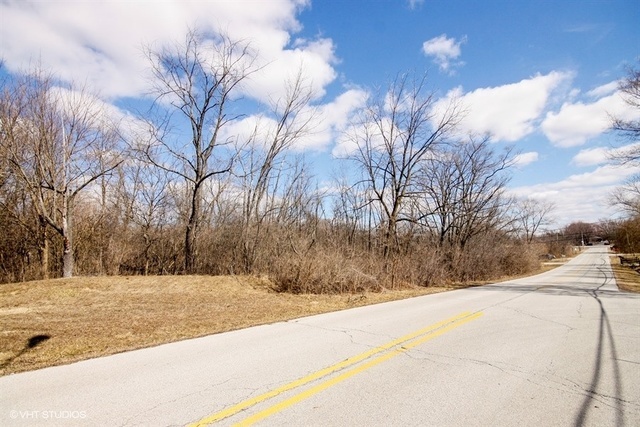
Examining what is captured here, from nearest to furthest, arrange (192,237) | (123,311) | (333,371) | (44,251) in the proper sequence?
(333,371) → (123,311) → (44,251) → (192,237)

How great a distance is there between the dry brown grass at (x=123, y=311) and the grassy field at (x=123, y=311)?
1cm

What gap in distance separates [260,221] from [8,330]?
13.2 m

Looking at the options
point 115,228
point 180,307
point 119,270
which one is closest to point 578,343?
point 180,307

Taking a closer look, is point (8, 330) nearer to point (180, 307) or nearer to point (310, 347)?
point (180, 307)

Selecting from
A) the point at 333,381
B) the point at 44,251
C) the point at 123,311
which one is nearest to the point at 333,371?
the point at 333,381

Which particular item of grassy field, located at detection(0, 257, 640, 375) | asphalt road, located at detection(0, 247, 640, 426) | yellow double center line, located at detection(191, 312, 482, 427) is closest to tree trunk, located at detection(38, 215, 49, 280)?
grassy field, located at detection(0, 257, 640, 375)

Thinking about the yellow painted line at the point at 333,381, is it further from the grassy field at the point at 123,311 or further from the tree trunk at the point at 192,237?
the tree trunk at the point at 192,237

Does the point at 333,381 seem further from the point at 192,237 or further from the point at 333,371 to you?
the point at 192,237

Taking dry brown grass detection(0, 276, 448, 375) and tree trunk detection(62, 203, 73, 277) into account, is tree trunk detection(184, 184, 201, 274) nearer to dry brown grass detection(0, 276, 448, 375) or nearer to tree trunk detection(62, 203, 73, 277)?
dry brown grass detection(0, 276, 448, 375)

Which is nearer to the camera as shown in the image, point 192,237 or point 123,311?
point 123,311

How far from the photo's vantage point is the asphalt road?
10.5ft

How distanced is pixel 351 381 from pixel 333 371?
15.1 inches

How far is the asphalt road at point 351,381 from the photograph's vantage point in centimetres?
321

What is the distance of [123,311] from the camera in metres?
8.55
